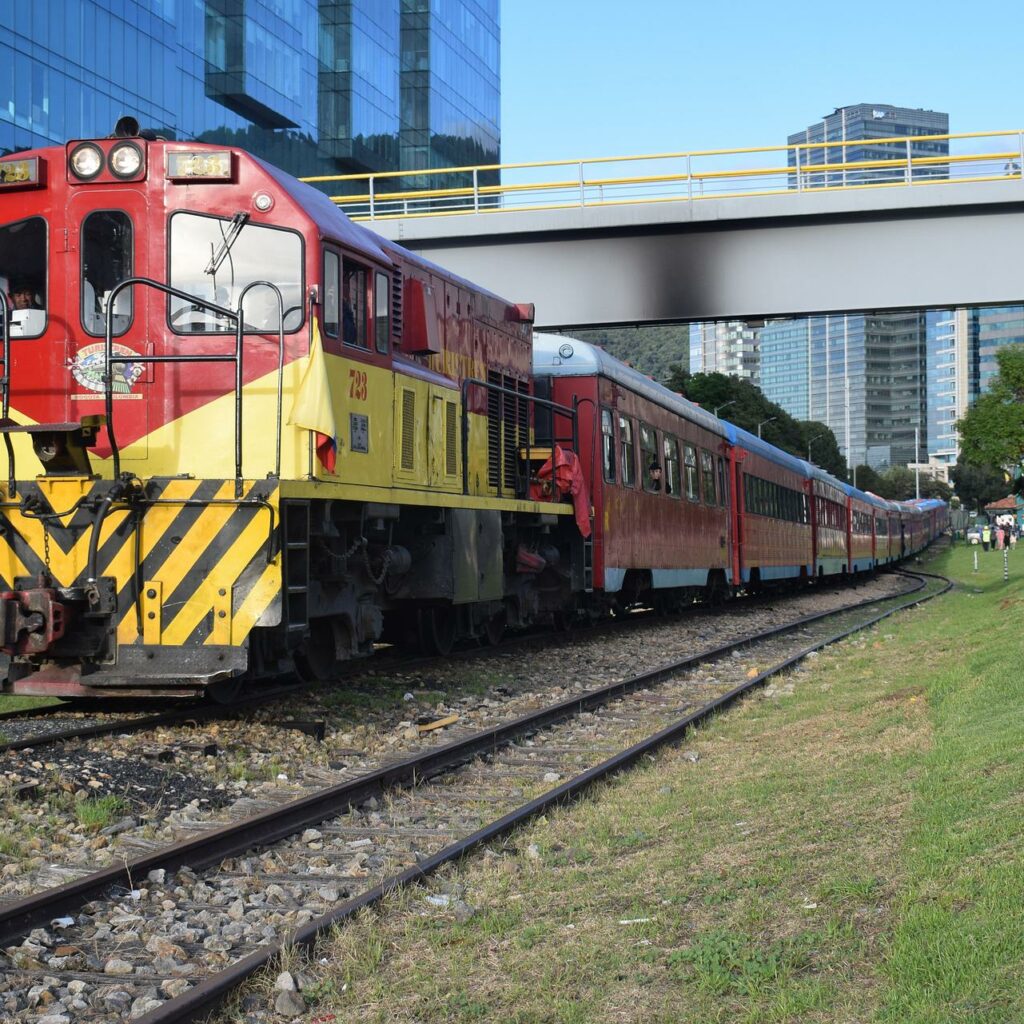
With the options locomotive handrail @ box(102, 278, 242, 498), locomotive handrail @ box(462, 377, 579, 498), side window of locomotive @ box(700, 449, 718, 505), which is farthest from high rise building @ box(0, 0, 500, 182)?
locomotive handrail @ box(102, 278, 242, 498)

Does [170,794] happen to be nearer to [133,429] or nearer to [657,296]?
[133,429]

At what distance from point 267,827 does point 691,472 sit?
15683mm

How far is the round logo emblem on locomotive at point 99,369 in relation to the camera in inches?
346

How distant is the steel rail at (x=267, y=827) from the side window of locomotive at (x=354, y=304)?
9.73 ft

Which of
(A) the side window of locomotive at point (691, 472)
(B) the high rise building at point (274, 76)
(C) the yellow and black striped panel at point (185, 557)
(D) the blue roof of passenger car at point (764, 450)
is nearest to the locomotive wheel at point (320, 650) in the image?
(C) the yellow and black striped panel at point (185, 557)

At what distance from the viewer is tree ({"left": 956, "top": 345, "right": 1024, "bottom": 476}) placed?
31.0 metres

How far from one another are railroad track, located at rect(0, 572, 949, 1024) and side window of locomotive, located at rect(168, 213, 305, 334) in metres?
3.14

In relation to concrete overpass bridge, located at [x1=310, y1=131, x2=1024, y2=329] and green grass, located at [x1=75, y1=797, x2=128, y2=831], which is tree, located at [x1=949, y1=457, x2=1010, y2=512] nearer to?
concrete overpass bridge, located at [x1=310, y1=131, x2=1024, y2=329]

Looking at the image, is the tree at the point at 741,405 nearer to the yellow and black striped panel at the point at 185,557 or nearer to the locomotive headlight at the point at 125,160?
the locomotive headlight at the point at 125,160

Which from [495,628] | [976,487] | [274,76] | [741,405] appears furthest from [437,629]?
[976,487]

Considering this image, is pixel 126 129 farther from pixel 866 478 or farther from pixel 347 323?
pixel 866 478

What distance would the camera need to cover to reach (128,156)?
8.85 m

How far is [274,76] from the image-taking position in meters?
56.4

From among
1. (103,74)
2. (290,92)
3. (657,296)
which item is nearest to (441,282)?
(657,296)
